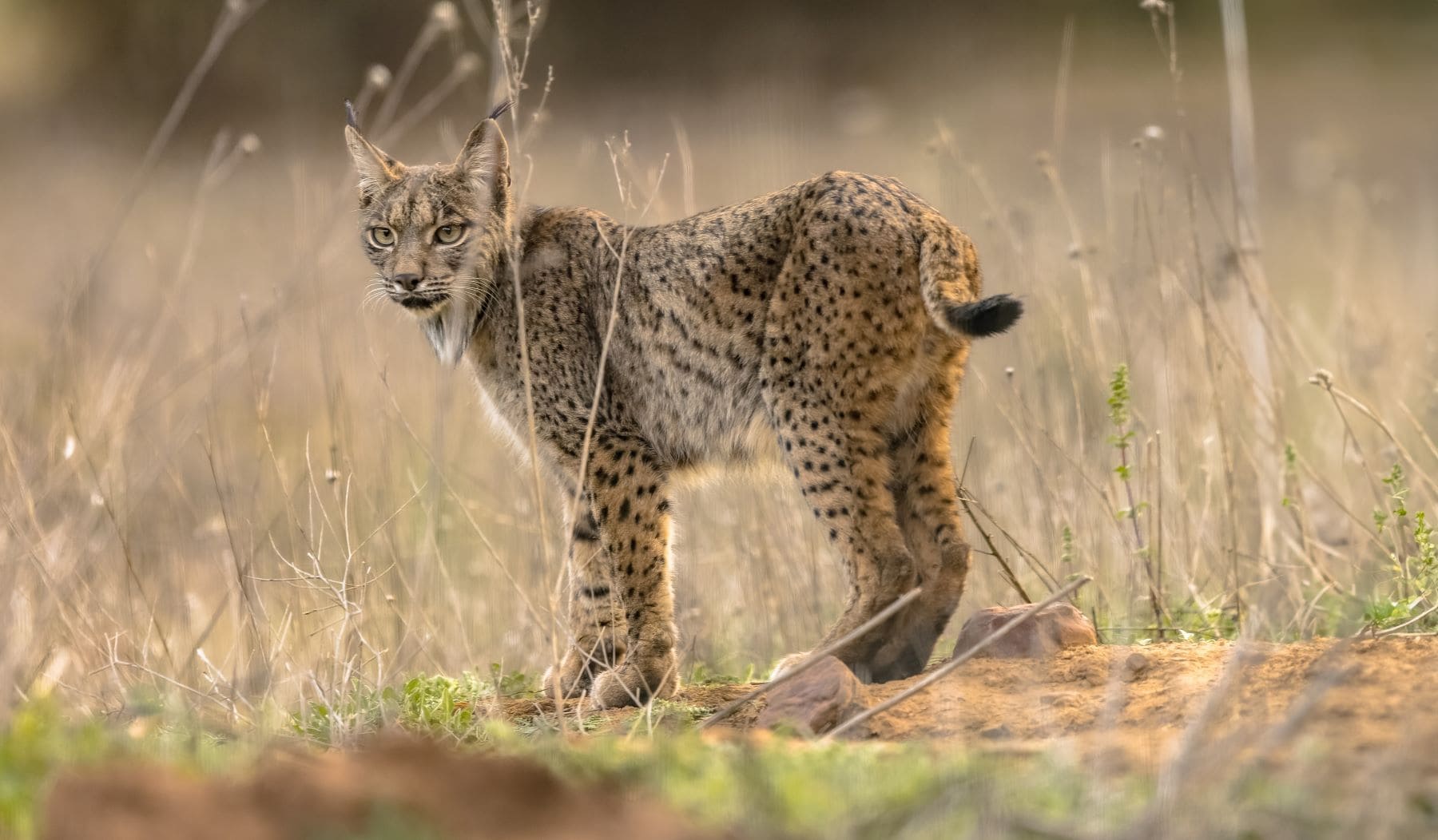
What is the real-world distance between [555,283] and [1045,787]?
123 inches

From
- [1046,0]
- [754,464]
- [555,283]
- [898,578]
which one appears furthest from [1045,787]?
[1046,0]

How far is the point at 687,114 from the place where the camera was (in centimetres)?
1441

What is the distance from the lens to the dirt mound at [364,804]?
1.87 m

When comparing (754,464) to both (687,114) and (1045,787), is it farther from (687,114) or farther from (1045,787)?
(687,114)

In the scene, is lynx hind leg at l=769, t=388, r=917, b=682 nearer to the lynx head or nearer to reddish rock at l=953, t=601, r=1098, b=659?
reddish rock at l=953, t=601, r=1098, b=659

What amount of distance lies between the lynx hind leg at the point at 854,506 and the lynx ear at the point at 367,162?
170cm

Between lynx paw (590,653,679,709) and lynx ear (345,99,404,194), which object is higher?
lynx ear (345,99,404,194)

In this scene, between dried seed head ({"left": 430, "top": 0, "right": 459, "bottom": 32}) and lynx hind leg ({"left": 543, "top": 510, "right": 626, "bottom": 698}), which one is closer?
dried seed head ({"left": 430, "top": 0, "right": 459, "bottom": 32})

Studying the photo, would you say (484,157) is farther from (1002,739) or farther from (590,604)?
(1002,739)

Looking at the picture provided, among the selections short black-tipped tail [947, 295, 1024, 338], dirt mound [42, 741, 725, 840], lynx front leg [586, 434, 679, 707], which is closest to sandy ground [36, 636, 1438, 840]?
dirt mound [42, 741, 725, 840]

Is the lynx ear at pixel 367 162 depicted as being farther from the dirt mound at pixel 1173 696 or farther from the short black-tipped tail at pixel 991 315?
the dirt mound at pixel 1173 696

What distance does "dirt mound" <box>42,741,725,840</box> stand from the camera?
1870 millimetres

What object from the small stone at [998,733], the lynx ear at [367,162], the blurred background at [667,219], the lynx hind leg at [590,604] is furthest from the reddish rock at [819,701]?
the lynx ear at [367,162]

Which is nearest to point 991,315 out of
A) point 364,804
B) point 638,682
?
point 638,682
